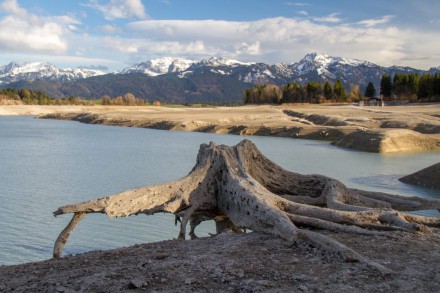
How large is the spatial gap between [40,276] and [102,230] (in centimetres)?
698

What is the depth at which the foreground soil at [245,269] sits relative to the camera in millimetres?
6836

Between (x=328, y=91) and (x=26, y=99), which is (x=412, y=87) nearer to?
(x=328, y=91)

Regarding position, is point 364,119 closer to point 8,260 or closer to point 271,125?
point 271,125

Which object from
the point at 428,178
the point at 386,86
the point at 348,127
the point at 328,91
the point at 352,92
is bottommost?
the point at 428,178

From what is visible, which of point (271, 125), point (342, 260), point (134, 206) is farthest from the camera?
point (271, 125)

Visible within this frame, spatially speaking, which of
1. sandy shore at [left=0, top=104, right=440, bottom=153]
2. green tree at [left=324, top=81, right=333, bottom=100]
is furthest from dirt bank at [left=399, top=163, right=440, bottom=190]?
green tree at [left=324, top=81, right=333, bottom=100]

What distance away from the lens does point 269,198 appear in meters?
10.3

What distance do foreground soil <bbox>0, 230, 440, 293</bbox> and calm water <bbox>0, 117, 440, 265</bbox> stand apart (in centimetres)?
453

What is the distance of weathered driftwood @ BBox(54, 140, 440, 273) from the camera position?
31.0 feet

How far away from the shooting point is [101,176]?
87.7 feet

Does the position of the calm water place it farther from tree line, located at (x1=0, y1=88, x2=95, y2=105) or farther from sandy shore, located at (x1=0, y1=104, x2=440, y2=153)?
tree line, located at (x1=0, y1=88, x2=95, y2=105)

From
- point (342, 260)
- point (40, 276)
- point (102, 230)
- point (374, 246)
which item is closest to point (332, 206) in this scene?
point (374, 246)

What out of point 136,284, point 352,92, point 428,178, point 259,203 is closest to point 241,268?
point 136,284

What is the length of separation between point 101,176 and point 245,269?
20.4 m
